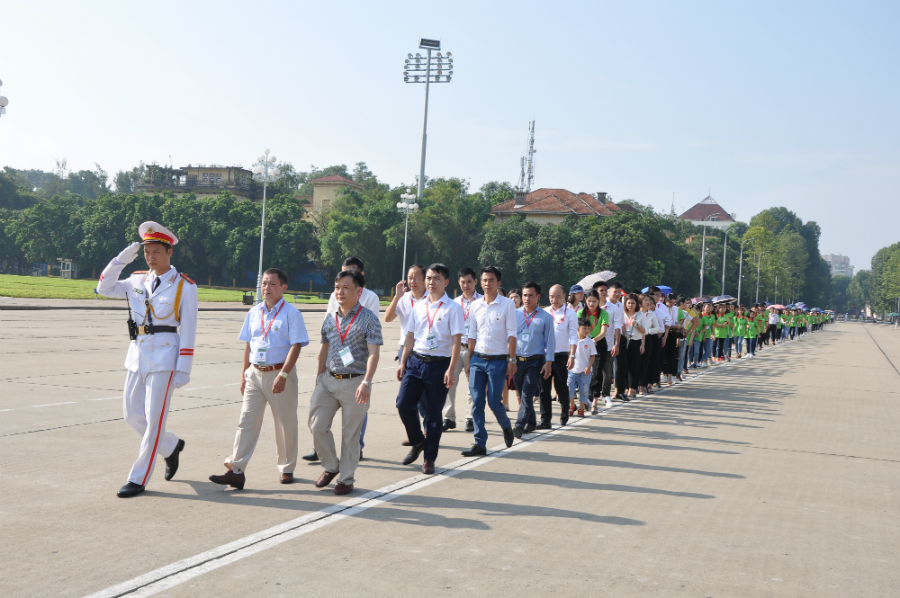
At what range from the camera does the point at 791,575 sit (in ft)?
15.5

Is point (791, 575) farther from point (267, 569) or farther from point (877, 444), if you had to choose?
point (877, 444)

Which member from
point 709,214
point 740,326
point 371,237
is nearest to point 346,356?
point 740,326

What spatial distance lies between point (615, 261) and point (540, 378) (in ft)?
204

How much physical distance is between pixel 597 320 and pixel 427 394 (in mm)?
5503

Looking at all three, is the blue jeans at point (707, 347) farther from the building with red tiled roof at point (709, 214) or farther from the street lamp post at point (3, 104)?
the building with red tiled roof at point (709, 214)

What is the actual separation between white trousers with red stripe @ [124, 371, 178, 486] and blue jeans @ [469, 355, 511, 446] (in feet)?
10.4

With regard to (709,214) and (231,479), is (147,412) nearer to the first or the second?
(231,479)

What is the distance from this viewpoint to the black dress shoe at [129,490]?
5.79 meters

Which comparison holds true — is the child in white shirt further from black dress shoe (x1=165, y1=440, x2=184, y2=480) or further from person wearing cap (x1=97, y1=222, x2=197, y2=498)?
person wearing cap (x1=97, y1=222, x2=197, y2=498)

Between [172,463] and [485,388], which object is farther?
[485,388]

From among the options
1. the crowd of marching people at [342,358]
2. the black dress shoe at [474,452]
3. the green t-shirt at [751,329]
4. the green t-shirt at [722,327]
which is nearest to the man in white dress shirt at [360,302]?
the crowd of marching people at [342,358]

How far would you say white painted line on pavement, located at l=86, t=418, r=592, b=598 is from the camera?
407 cm

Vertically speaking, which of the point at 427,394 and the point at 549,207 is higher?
the point at 549,207

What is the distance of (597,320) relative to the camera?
12188 mm
